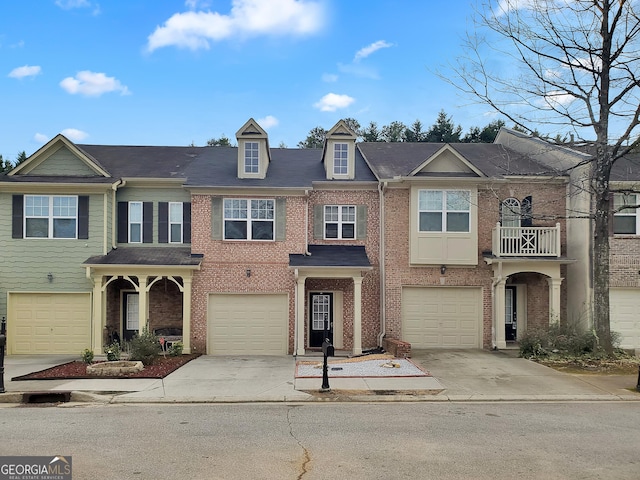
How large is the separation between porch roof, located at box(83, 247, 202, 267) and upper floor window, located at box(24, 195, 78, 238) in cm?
149

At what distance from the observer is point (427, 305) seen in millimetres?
18672

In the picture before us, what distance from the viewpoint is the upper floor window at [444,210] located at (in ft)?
59.5

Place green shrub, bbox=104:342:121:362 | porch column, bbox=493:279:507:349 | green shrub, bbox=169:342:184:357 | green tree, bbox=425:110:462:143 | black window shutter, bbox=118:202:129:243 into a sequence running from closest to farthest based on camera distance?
green shrub, bbox=104:342:121:362 → green shrub, bbox=169:342:184:357 → porch column, bbox=493:279:507:349 → black window shutter, bbox=118:202:129:243 → green tree, bbox=425:110:462:143

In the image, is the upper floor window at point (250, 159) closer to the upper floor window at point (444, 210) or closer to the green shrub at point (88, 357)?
the upper floor window at point (444, 210)

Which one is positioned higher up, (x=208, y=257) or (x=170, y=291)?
(x=208, y=257)

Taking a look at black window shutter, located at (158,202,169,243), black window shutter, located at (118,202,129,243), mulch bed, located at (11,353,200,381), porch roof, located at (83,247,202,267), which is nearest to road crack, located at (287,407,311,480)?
mulch bed, located at (11,353,200,381)

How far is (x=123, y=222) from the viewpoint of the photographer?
18891 millimetres

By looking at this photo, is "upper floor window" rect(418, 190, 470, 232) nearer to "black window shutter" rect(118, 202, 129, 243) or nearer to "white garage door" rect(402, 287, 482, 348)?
"white garage door" rect(402, 287, 482, 348)

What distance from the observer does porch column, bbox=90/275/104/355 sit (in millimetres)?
17328

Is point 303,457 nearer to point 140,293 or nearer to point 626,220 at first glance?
point 140,293

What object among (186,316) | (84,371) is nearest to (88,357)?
(84,371)

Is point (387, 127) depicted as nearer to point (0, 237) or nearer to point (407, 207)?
point (407, 207)

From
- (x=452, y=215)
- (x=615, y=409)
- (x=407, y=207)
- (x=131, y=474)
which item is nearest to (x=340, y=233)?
(x=407, y=207)

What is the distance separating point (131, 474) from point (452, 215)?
46.5 feet
